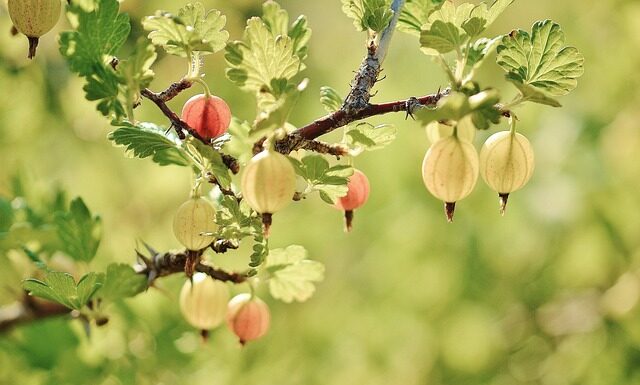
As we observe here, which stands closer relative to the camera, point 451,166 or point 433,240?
point 451,166

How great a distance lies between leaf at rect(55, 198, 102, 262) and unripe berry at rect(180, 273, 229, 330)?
110 mm

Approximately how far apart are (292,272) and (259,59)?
24 cm

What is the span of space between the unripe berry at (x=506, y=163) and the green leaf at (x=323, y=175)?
3.6 inches

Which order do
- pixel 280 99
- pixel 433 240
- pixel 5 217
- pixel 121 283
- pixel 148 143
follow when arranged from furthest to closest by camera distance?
1. pixel 433 240
2. pixel 5 217
3. pixel 121 283
4. pixel 148 143
5. pixel 280 99

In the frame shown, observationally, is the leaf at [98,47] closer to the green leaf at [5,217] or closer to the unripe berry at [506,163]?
the unripe berry at [506,163]

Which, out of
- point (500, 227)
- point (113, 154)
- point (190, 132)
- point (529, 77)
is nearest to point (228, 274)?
point (190, 132)

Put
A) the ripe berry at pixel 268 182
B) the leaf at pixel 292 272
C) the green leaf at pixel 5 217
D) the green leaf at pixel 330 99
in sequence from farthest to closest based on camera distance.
→ the green leaf at pixel 5 217 → the leaf at pixel 292 272 → the green leaf at pixel 330 99 → the ripe berry at pixel 268 182

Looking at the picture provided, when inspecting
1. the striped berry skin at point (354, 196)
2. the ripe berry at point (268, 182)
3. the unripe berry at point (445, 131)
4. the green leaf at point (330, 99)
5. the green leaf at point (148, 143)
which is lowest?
the ripe berry at point (268, 182)

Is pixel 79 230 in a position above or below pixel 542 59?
below

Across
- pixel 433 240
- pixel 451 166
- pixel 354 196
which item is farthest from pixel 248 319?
pixel 433 240

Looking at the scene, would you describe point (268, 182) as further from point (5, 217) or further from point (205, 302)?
point (5, 217)

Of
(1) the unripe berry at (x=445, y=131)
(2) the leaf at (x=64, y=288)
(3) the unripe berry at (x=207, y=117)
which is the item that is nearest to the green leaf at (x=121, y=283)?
(2) the leaf at (x=64, y=288)

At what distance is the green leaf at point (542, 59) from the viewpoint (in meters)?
0.49

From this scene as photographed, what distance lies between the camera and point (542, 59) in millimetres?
493
